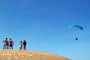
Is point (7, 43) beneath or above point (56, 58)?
above

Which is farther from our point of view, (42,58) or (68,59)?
(68,59)

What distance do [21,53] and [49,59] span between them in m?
3.52

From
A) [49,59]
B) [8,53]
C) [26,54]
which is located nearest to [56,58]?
[49,59]

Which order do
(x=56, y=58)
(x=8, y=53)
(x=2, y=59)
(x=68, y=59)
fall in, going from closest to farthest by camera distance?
(x=2, y=59) < (x=8, y=53) < (x=56, y=58) < (x=68, y=59)

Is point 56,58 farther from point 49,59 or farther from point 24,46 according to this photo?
point 24,46

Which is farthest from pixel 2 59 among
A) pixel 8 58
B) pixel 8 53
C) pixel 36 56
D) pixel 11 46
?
pixel 11 46

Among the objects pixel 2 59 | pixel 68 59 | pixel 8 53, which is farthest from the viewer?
pixel 68 59

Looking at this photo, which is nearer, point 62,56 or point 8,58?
point 8,58

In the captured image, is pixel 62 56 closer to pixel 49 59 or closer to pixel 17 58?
pixel 49 59

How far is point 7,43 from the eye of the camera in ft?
97.5

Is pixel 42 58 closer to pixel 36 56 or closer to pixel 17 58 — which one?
pixel 36 56

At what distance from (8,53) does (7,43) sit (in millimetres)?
4194

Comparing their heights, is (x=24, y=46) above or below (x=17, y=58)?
above

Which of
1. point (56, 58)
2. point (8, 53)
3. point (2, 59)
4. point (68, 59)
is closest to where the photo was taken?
point (2, 59)
